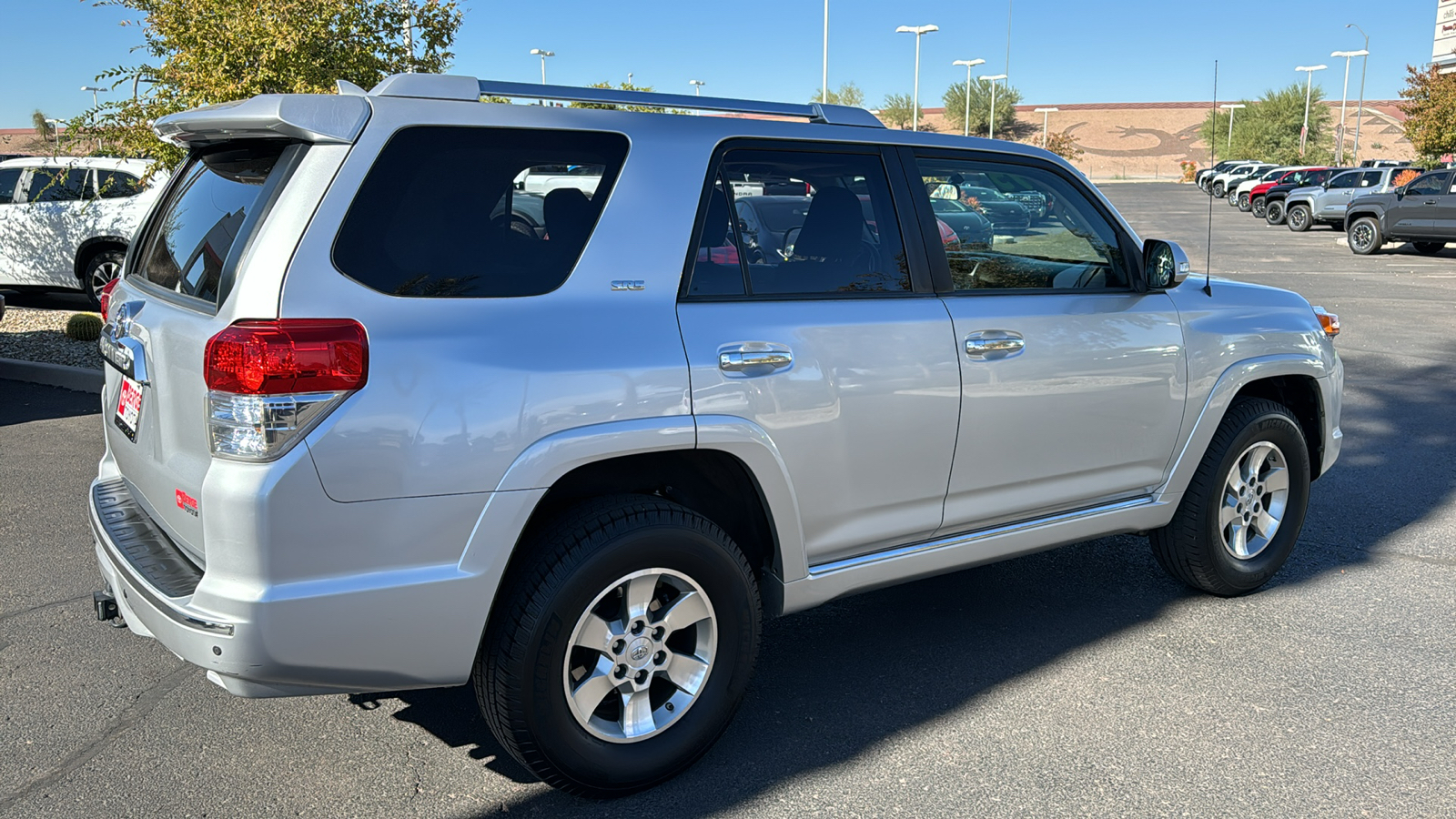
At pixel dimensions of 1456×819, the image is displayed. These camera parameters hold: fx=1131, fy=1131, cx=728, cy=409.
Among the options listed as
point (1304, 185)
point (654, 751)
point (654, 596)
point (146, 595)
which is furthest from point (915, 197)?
point (1304, 185)

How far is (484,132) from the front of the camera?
2967 millimetres

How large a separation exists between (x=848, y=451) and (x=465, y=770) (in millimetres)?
1478

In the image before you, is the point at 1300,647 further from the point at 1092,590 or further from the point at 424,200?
the point at 424,200

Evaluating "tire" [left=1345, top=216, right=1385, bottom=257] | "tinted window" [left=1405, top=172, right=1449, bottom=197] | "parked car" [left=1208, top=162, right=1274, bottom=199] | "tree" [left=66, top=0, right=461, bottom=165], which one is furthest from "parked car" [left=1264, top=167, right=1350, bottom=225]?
"tree" [left=66, top=0, right=461, bottom=165]

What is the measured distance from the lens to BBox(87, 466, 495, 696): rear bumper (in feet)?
8.61

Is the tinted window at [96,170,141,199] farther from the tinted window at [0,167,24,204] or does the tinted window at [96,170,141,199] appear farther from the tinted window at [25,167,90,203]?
the tinted window at [0,167,24,204]

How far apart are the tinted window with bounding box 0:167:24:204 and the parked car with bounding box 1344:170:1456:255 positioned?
2380 centimetres

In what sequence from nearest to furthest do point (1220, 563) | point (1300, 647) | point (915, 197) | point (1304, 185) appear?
1. point (915, 197)
2. point (1300, 647)
3. point (1220, 563)
4. point (1304, 185)

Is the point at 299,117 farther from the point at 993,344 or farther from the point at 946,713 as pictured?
the point at 946,713

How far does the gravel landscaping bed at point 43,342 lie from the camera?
9734mm

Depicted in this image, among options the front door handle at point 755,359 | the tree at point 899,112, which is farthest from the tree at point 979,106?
the front door handle at point 755,359

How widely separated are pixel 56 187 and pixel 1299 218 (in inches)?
1185

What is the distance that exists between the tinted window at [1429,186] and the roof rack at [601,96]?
23096 millimetres

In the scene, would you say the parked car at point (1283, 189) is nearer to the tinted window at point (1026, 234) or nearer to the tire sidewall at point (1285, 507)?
the tire sidewall at point (1285, 507)
